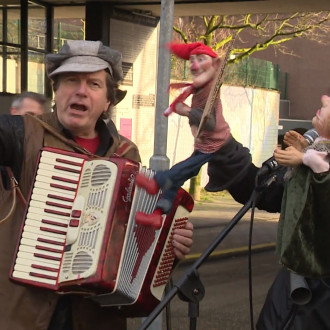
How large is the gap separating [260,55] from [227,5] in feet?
62.1

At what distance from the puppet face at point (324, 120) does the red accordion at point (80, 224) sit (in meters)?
0.58

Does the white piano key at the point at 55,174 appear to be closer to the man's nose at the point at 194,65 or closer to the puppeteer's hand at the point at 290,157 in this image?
the man's nose at the point at 194,65

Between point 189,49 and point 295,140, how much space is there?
18.1 inches

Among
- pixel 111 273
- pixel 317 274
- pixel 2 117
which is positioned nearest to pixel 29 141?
pixel 2 117

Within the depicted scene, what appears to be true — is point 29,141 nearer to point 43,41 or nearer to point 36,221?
point 36,221

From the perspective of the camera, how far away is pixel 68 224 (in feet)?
7.36

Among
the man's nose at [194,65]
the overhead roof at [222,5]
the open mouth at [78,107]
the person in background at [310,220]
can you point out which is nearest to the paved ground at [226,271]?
the person in background at [310,220]

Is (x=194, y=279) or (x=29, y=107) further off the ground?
(x=29, y=107)

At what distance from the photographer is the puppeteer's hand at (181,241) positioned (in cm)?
246

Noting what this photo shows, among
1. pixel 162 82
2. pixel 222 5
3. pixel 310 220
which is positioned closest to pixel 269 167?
pixel 310 220

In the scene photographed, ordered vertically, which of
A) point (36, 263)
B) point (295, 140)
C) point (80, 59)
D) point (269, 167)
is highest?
point (80, 59)

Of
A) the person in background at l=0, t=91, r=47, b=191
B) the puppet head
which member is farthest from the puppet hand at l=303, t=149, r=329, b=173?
the person in background at l=0, t=91, r=47, b=191

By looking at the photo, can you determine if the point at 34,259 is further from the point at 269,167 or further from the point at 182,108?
the point at 269,167

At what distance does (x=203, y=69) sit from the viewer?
2.07m
